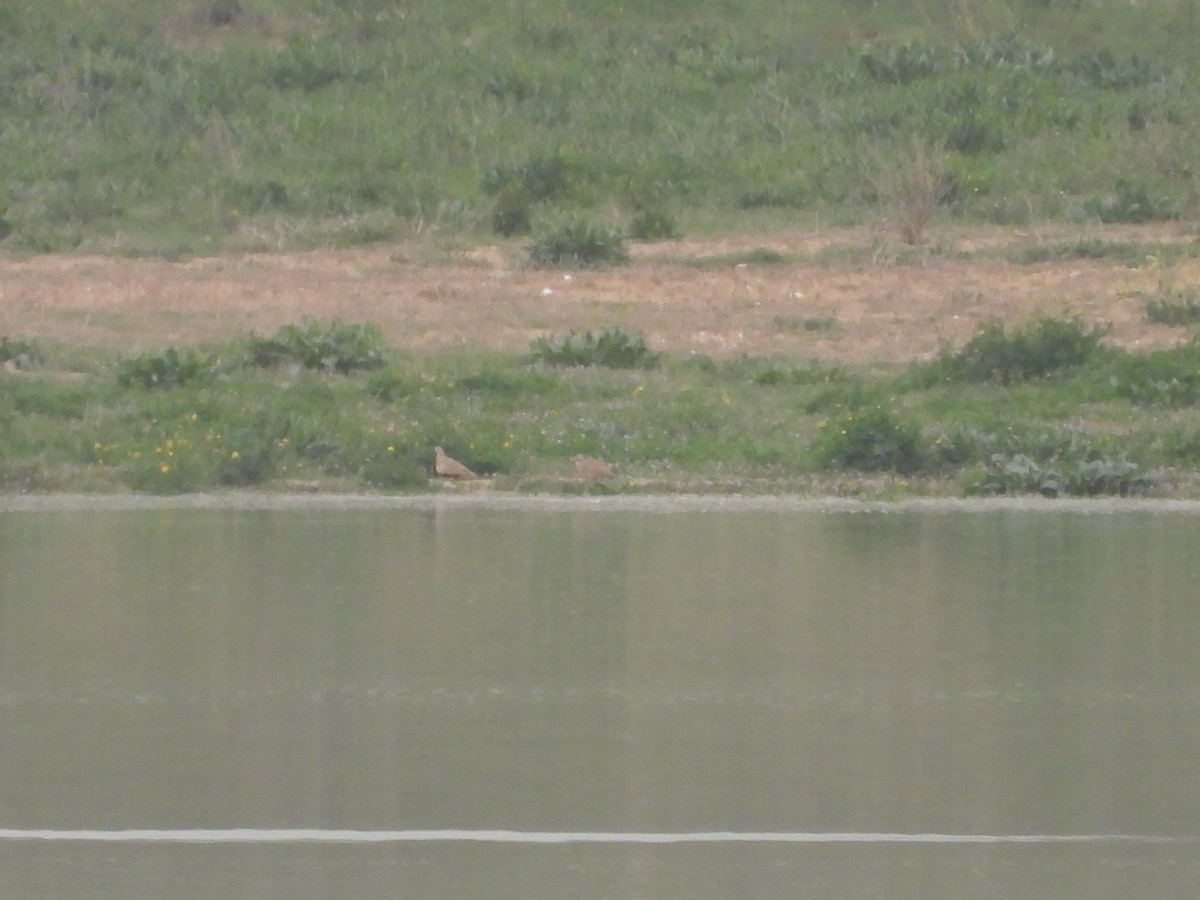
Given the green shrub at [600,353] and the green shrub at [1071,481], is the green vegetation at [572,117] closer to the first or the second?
the green shrub at [600,353]

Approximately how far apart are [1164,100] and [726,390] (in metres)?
16.4

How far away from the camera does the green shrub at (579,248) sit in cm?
2106

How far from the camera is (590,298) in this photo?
19312 mm

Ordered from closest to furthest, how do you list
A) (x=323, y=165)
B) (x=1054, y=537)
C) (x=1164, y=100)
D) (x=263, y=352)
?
1. (x=1054, y=537)
2. (x=263, y=352)
3. (x=323, y=165)
4. (x=1164, y=100)

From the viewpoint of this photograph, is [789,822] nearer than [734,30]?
Yes

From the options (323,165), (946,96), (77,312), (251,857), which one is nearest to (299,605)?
(251,857)

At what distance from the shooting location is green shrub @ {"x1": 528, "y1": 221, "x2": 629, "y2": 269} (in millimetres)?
21062

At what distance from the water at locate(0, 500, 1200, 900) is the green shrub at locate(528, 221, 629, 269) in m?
10.2

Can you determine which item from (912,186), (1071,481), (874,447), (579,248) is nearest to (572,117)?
(912,186)

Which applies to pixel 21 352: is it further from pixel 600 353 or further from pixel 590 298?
pixel 590 298

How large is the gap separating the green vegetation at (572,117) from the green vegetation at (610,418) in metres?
7.30

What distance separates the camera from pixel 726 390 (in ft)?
49.4

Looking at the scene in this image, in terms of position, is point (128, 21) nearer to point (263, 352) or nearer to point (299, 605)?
point (263, 352)

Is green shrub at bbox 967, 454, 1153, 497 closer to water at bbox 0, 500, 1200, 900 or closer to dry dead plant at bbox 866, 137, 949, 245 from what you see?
water at bbox 0, 500, 1200, 900
